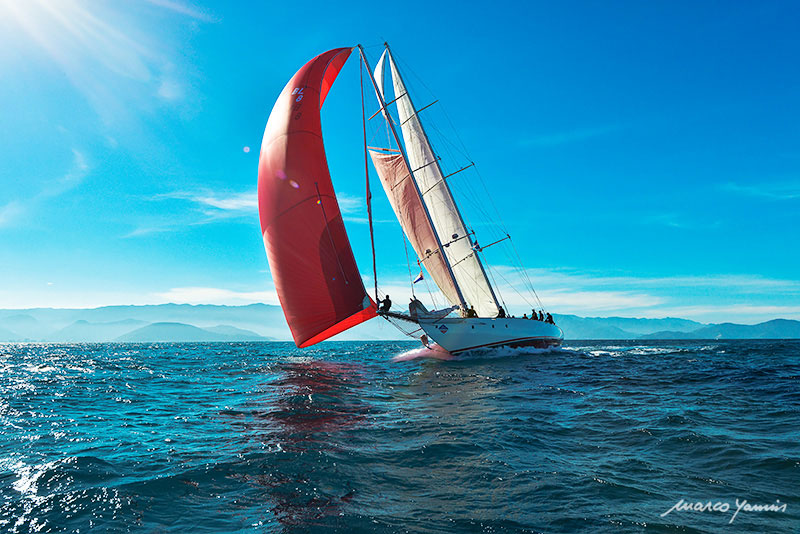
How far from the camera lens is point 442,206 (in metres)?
24.9

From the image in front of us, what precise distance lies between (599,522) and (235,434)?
6070 millimetres

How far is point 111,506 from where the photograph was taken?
4750mm

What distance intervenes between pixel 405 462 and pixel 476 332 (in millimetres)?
15598

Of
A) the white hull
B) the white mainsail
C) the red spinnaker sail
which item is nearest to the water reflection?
the red spinnaker sail

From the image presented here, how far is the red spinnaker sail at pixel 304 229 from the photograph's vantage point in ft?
55.3

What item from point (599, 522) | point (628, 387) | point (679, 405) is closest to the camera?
point (599, 522)

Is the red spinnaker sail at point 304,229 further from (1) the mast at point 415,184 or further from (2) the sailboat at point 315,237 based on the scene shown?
(1) the mast at point 415,184

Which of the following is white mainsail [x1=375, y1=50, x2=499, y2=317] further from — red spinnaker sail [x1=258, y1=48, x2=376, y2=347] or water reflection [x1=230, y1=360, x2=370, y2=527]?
water reflection [x1=230, y1=360, x2=370, y2=527]

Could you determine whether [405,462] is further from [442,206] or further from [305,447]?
[442,206]

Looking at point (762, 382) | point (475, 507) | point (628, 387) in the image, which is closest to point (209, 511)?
point (475, 507)

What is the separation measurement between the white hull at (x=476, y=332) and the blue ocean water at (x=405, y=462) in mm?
8658

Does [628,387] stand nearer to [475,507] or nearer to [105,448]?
[475,507]

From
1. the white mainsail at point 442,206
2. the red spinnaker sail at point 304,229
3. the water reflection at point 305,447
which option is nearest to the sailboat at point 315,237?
the red spinnaker sail at point 304,229

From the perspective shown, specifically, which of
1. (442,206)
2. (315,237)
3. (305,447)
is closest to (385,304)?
(315,237)
